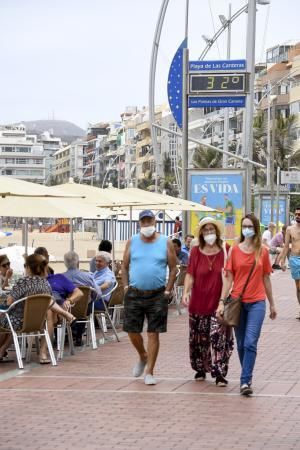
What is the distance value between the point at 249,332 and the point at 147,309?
49.3 inches

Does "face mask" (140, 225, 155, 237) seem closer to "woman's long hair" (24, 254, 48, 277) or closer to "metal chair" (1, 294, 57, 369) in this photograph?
"metal chair" (1, 294, 57, 369)

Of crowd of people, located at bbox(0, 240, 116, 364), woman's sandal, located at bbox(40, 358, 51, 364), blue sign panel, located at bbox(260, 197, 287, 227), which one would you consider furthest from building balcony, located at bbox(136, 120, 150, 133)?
woman's sandal, located at bbox(40, 358, 51, 364)

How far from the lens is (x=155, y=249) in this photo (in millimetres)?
11531

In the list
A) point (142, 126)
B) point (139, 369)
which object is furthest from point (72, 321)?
point (142, 126)

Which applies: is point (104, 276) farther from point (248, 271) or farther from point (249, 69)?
point (249, 69)

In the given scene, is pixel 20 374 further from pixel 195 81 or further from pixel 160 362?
pixel 195 81

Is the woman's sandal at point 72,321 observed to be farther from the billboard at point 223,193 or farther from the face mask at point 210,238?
the billboard at point 223,193

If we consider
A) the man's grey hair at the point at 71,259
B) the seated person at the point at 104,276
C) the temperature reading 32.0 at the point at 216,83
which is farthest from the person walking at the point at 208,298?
the temperature reading 32.0 at the point at 216,83

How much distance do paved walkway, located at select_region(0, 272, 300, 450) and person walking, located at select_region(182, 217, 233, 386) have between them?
305mm

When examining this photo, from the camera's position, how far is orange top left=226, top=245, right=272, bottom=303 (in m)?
10.8

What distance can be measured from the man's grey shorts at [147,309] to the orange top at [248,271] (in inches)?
35.6

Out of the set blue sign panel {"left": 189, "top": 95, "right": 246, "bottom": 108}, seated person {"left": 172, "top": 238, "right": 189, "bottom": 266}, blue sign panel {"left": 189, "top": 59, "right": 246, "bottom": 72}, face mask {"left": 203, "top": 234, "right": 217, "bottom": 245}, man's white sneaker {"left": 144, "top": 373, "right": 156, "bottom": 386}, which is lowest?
man's white sneaker {"left": 144, "top": 373, "right": 156, "bottom": 386}

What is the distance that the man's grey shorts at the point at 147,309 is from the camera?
37.8 ft

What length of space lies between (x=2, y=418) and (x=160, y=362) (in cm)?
417
